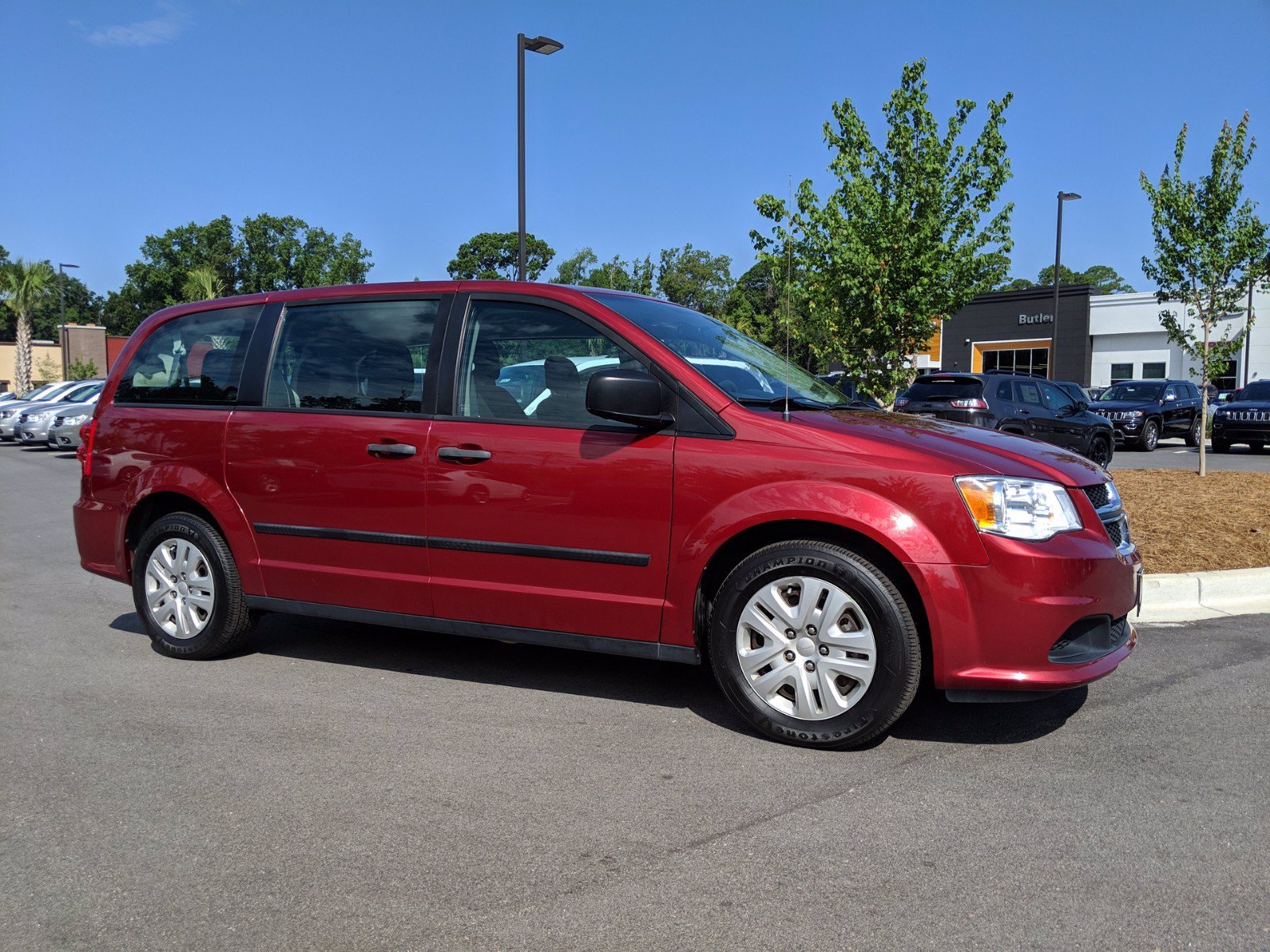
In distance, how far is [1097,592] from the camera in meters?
3.86

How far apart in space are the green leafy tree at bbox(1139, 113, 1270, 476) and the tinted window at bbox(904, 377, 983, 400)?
2.69 meters

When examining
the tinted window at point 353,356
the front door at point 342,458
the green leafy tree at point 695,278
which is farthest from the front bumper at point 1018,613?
the green leafy tree at point 695,278

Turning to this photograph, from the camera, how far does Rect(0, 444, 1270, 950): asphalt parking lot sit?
2.69 meters

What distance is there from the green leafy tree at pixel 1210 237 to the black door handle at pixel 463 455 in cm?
1060

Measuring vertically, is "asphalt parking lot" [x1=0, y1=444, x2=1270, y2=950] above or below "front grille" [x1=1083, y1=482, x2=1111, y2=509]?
below

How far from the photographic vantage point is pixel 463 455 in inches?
178

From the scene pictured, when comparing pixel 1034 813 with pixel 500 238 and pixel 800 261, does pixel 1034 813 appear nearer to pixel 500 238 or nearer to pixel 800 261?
pixel 800 261

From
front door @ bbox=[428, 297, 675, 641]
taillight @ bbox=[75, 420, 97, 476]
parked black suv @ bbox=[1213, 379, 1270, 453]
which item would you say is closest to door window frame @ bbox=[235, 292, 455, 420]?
front door @ bbox=[428, 297, 675, 641]

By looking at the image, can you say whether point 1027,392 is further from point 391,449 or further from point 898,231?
point 391,449

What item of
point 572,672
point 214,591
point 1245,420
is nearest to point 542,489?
point 572,672

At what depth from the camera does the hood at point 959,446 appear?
389cm

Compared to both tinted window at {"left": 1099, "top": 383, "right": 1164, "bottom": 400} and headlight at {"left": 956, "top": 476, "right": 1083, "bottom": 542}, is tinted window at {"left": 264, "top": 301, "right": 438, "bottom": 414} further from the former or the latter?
tinted window at {"left": 1099, "top": 383, "right": 1164, "bottom": 400}

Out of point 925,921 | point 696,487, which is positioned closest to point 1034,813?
point 925,921

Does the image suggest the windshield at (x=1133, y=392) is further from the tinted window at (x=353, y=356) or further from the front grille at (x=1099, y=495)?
the tinted window at (x=353, y=356)
